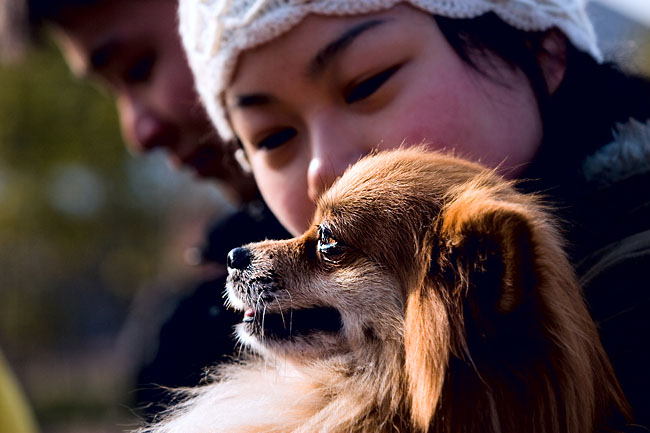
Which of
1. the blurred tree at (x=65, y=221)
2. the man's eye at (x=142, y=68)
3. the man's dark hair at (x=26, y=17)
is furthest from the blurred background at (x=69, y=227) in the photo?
the man's eye at (x=142, y=68)

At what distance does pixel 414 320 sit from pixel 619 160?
721mm

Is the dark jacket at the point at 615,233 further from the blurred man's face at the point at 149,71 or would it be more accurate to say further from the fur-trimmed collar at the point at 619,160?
the blurred man's face at the point at 149,71

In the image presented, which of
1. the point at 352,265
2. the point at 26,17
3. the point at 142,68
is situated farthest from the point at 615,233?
the point at 26,17

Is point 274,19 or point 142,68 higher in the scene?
point 274,19

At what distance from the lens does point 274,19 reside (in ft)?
5.90

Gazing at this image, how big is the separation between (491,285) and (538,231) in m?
0.15

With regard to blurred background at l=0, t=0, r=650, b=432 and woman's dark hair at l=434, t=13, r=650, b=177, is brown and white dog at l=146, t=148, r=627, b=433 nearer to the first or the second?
woman's dark hair at l=434, t=13, r=650, b=177

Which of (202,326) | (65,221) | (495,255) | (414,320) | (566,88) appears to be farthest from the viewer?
(65,221)

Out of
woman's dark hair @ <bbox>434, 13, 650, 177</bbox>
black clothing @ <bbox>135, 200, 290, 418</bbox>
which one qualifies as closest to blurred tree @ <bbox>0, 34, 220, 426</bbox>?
black clothing @ <bbox>135, 200, 290, 418</bbox>

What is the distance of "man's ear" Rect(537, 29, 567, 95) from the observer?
1938 millimetres

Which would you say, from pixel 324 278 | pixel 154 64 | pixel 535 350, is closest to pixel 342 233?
pixel 324 278

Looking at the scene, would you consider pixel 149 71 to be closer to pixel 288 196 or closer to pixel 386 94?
pixel 288 196

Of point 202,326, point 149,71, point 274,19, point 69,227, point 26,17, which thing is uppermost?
point 26,17

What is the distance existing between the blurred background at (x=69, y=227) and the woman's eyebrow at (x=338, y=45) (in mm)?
11980
